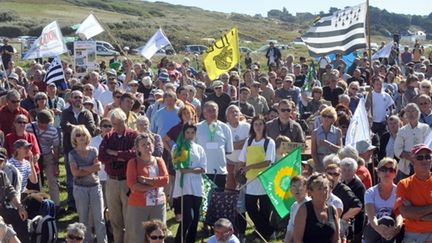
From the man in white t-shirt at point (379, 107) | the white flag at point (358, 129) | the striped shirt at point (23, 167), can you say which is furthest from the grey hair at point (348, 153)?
the man in white t-shirt at point (379, 107)

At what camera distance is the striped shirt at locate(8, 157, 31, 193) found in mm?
11141

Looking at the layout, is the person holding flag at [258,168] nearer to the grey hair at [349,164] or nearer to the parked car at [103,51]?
the grey hair at [349,164]

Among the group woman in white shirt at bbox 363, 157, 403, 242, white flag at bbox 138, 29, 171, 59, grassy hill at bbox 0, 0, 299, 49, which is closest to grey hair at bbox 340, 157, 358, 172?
woman in white shirt at bbox 363, 157, 403, 242

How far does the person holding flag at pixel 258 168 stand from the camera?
1142 centimetres

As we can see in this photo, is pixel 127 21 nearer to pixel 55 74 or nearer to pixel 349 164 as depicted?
pixel 55 74

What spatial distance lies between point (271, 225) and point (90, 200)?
2.55 m

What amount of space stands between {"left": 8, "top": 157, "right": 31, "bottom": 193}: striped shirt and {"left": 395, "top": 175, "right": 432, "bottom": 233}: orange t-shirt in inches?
196

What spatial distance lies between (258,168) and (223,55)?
4171 millimetres

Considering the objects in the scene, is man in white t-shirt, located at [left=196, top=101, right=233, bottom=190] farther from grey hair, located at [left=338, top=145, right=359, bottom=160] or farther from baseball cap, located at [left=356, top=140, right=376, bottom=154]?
grey hair, located at [left=338, top=145, right=359, bottom=160]

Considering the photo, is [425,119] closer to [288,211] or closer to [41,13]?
[288,211]

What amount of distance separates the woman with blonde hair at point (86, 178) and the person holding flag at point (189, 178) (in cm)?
102

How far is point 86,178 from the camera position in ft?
35.2

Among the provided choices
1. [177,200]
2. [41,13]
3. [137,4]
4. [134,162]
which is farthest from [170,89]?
[137,4]

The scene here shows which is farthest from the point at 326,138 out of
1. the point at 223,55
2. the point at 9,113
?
the point at 9,113
